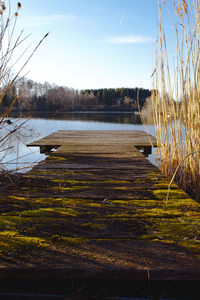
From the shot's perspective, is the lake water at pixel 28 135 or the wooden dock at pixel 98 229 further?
the lake water at pixel 28 135

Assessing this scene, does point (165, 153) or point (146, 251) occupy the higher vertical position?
point (165, 153)

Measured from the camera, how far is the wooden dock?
2.45 ft

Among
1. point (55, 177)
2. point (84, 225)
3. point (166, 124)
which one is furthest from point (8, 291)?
point (166, 124)

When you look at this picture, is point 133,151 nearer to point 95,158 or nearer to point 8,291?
point 95,158

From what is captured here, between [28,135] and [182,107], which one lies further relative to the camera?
[28,135]

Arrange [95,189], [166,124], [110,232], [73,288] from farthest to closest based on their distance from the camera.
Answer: [166,124], [95,189], [110,232], [73,288]

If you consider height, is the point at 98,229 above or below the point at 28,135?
below

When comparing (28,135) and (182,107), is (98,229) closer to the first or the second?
(182,107)

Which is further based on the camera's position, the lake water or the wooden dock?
the lake water

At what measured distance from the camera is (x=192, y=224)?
1036 millimetres

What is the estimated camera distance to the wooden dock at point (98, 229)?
746 mm

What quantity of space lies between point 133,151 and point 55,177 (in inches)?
55.6

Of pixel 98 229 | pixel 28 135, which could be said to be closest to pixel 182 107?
pixel 98 229

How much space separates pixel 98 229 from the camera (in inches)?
39.2
